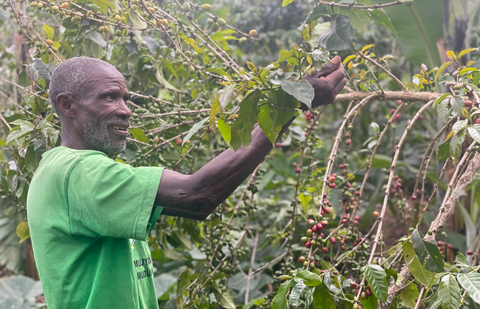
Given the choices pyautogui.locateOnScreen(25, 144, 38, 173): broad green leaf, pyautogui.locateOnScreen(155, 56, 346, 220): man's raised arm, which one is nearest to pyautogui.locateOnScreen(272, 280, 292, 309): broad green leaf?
pyautogui.locateOnScreen(155, 56, 346, 220): man's raised arm

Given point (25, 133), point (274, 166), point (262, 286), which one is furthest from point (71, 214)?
point (274, 166)

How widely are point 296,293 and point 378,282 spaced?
0.26 meters

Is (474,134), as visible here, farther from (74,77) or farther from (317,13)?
(74,77)

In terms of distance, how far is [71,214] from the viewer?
47.7 inches

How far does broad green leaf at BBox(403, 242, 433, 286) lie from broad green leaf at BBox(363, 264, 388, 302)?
0.54ft

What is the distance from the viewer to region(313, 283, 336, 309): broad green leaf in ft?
4.82

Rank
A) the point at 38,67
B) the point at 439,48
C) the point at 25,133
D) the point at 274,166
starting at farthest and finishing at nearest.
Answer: the point at 274,166, the point at 439,48, the point at 38,67, the point at 25,133

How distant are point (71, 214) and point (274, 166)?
114 inches

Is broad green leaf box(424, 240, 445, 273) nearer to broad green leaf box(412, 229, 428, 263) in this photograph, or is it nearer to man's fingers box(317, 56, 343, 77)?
broad green leaf box(412, 229, 428, 263)

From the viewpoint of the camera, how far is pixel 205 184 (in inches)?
48.8

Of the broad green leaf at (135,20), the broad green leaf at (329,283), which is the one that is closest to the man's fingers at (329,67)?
the broad green leaf at (329,283)

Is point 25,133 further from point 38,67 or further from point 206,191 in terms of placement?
point 206,191

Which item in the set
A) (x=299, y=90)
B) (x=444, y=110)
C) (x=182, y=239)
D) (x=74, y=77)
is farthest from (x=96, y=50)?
(x=444, y=110)

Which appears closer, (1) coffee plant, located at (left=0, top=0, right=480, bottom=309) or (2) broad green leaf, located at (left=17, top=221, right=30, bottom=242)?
(1) coffee plant, located at (left=0, top=0, right=480, bottom=309)
